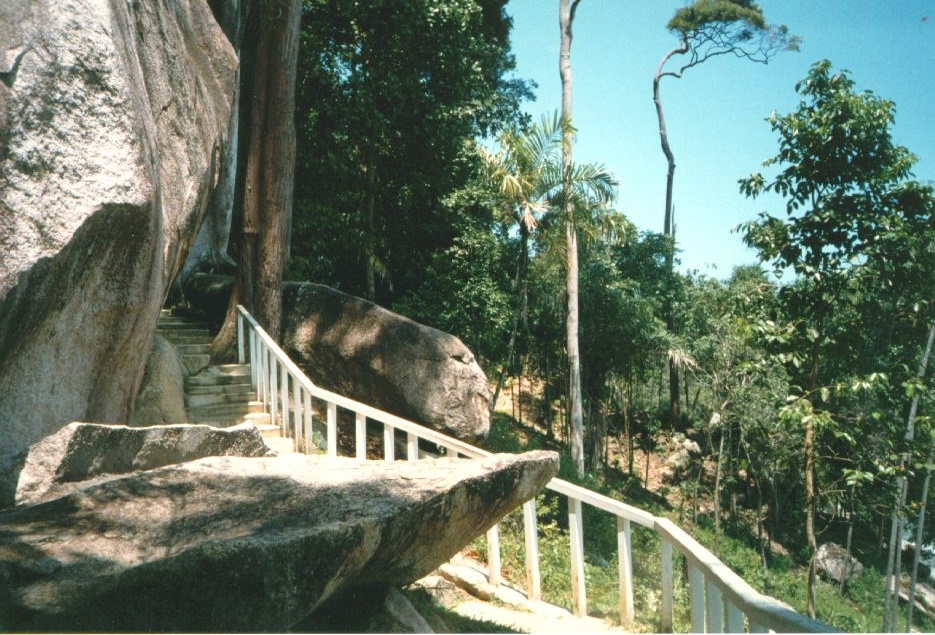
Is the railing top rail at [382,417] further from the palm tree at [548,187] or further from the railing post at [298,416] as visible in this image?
the palm tree at [548,187]

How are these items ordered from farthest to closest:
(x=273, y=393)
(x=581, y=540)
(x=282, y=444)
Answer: (x=273, y=393) → (x=282, y=444) → (x=581, y=540)

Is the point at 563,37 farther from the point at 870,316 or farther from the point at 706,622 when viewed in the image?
the point at 706,622

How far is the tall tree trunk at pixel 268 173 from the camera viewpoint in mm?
9203

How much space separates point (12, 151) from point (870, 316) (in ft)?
26.4

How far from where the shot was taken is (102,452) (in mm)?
3594

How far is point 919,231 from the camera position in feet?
22.4

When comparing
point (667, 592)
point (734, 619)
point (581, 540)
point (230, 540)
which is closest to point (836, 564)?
point (581, 540)

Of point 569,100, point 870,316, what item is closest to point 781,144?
point 870,316

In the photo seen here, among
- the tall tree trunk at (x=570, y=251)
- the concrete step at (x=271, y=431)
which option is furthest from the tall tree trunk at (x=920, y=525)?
the concrete step at (x=271, y=431)

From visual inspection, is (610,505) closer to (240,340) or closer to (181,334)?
(240,340)

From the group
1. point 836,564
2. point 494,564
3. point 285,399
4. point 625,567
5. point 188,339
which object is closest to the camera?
point 625,567

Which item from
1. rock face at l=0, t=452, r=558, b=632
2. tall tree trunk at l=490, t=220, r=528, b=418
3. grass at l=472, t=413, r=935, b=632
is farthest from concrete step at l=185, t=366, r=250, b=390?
tall tree trunk at l=490, t=220, r=528, b=418

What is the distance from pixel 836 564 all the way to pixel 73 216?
22351mm

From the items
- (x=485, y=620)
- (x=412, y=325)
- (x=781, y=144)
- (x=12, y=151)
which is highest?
(x=781, y=144)
